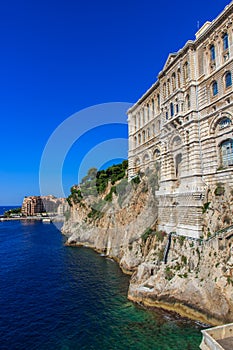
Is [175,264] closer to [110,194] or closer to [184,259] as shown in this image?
[184,259]

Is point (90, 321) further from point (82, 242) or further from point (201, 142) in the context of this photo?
point (82, 242)

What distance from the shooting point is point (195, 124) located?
24.4 m

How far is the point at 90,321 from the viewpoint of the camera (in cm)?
1794

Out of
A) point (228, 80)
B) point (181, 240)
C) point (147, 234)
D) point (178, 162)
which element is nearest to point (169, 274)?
point (181, 240)

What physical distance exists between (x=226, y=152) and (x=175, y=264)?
11744 mm

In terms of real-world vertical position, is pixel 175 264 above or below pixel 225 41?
below

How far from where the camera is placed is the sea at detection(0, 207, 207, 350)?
15289mm

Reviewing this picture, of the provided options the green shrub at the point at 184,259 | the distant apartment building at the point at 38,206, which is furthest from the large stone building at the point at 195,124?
the distant apartment building at the point at 38,206

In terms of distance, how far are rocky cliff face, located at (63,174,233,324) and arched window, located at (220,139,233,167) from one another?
3.14 m

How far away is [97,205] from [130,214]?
760 inches

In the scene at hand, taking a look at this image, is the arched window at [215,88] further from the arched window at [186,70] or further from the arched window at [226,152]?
the arched window at [226,152]

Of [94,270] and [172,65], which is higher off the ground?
[172,65]

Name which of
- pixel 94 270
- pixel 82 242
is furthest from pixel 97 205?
pixel 94 270

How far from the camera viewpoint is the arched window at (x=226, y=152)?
2156 centimetres
